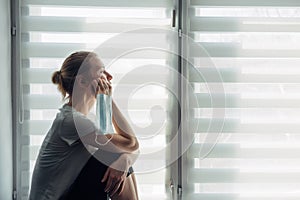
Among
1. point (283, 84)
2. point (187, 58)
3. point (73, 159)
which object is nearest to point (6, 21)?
point (73, 159)

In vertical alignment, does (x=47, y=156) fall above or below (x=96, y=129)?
below

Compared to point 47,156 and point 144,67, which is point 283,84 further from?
point 47,156

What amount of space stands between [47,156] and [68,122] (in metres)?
0.18

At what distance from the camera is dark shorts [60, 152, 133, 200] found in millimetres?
1778

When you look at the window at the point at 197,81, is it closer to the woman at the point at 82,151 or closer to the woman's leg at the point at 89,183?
the woman at the point at 82,151

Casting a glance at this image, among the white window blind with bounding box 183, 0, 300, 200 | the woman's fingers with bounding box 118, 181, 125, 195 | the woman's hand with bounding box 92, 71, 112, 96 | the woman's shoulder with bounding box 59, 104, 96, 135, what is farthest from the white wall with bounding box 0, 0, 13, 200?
the white window blind with bounding box 183, 0, 300, 200

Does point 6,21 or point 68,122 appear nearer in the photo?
point 68,122

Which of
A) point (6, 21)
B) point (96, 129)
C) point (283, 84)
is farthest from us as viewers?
point (283, 84)

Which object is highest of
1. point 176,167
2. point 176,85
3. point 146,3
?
point 146,3

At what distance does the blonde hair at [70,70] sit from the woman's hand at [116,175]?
392 millimetres

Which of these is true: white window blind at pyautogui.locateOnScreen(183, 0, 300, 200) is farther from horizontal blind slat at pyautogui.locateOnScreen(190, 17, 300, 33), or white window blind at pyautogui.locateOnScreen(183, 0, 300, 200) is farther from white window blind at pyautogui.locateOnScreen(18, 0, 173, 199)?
white window blind at pyautogui.locateOnScreen(18, 0, 173, 199)

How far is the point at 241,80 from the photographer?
2.16 m

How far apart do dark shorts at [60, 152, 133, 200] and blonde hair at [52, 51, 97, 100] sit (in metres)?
0.36

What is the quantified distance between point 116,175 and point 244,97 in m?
0.83
